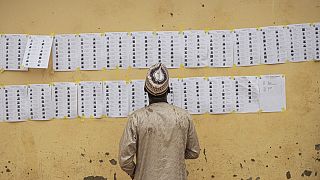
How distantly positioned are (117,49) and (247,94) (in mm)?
1039

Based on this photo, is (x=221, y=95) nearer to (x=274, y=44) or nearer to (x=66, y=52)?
(x=274, y=44)

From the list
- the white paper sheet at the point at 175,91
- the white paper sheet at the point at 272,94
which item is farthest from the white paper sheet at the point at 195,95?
the white paper sheet at the point at 272,94

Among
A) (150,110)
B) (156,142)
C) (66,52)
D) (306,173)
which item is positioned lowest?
(306,173)

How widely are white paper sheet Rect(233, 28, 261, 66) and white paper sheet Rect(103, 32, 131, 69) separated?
82 centimetres

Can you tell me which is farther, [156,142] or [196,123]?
[196,123]

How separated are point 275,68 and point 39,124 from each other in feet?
6.05

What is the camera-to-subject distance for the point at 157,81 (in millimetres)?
2953

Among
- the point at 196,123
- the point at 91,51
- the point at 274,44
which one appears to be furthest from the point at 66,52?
the point at 274,44

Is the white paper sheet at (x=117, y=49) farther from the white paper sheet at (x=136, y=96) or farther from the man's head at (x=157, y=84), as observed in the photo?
the man's head at (x=157, y=84)

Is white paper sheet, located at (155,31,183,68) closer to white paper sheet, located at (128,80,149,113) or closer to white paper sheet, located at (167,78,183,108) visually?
white paper sheet, located at (167,78,183,108)

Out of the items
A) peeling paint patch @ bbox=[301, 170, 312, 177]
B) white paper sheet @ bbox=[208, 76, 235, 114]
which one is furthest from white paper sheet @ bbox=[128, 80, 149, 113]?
peeling paint patch @ bbox=[301, 170, 312, 177]

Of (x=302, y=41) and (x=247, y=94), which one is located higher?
(x=302, y=41)

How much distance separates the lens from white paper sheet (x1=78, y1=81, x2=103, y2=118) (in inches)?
150

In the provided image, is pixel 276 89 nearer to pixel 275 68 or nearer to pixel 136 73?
pixel 275 68
